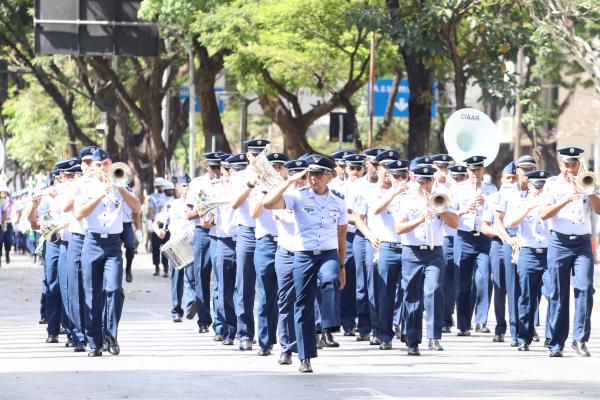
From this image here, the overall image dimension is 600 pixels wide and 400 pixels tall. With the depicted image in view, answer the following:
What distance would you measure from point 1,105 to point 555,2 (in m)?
37.4

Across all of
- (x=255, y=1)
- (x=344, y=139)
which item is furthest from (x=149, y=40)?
(x=344, y=139)

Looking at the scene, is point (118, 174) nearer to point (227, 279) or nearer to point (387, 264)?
point (227, 279)

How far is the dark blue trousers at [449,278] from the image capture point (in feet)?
61.6

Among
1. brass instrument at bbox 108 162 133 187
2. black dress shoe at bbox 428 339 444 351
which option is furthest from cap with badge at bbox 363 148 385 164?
brass instrument at bbox 108 162 133 187

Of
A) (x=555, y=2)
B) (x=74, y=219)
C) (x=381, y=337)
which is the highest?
(x=555, y=2)

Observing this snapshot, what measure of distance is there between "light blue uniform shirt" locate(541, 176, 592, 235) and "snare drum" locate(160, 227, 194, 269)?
5.12 meters

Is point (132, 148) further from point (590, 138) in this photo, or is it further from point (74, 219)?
point (74, 219)

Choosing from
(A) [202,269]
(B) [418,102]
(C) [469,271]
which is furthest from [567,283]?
(B) [418,102]

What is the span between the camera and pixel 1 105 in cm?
5894

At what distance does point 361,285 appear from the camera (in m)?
18.1

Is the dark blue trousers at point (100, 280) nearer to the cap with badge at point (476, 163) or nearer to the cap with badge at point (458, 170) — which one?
the cap with badge at point (458, 170)

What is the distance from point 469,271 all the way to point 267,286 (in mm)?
3809

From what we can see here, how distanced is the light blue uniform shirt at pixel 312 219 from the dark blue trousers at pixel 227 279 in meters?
2.94

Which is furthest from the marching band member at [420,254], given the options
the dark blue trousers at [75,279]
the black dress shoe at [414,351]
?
the dark blue trousers at [75,279]
